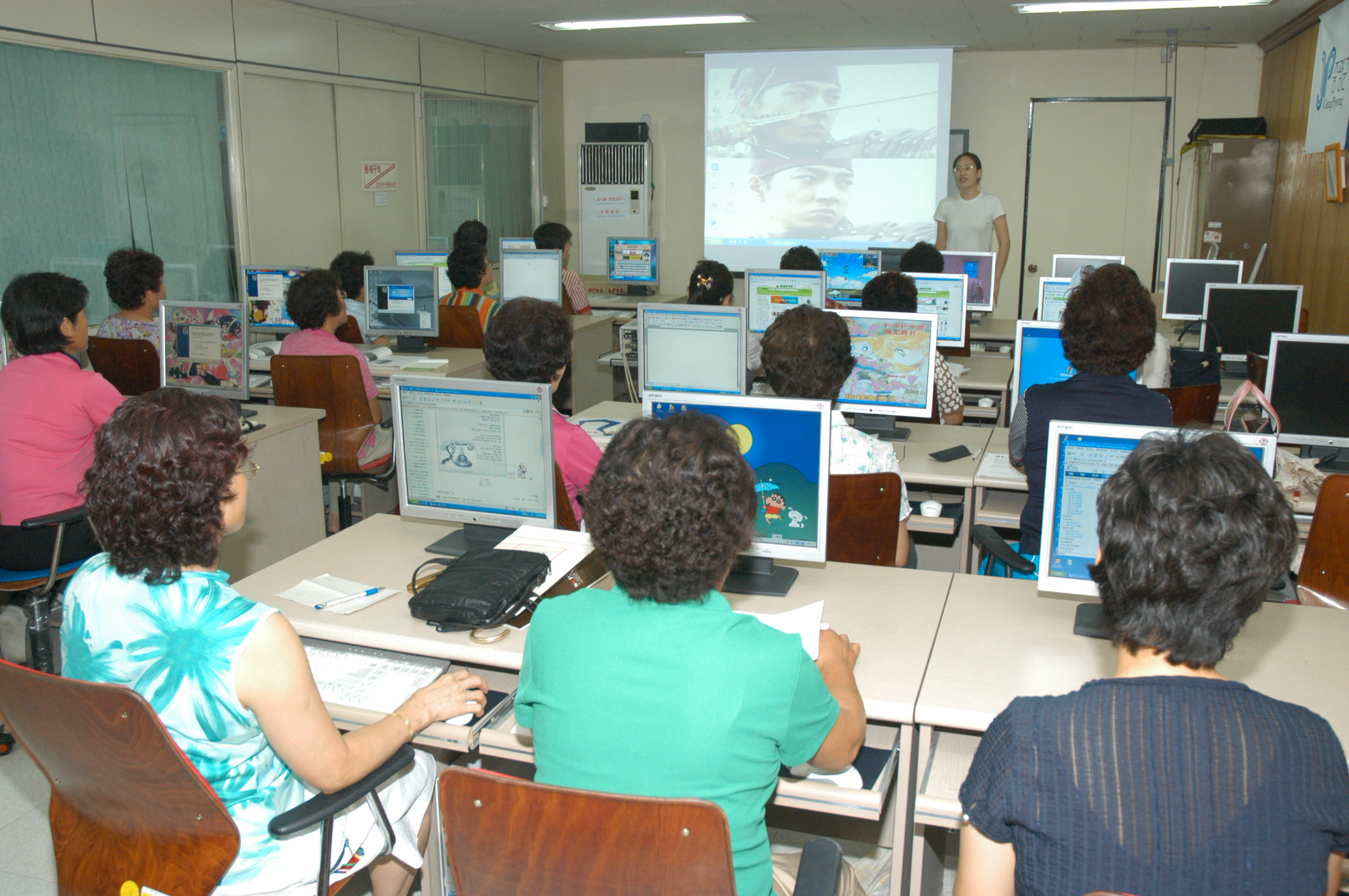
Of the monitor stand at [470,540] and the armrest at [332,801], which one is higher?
the monitor stand at [470,540]

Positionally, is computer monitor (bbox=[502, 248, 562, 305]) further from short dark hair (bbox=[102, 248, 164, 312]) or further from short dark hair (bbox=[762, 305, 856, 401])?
short dark hair (bbox=[762, 305, 856, 401])

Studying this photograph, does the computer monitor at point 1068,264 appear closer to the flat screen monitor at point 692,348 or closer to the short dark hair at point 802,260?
the short dark hair at point 802,260

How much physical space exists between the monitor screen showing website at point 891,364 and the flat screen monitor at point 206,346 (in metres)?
2.36

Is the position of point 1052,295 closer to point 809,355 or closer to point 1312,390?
point 1312,390

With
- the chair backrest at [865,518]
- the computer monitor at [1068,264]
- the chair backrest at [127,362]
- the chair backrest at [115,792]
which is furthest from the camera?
the computer monitor at [1068,264]

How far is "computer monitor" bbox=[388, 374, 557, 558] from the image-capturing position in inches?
91.4

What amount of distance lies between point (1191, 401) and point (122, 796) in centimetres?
343

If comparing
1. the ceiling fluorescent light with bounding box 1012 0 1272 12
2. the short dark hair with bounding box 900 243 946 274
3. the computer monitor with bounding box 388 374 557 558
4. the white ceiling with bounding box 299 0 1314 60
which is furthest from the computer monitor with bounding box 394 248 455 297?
the computer monitor with bounding box 388 374 557 558

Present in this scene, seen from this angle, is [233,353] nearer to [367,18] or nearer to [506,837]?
[506,837]

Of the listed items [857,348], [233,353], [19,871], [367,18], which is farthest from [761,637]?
[367,18]

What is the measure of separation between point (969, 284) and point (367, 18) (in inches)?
177

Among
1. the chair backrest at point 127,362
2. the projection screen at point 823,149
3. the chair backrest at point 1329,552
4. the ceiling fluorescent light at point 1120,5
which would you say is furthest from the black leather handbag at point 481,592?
the projection screen at point 823,149

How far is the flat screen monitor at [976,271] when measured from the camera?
5.96 metres

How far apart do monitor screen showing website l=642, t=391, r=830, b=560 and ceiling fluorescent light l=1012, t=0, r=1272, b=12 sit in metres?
5.31
